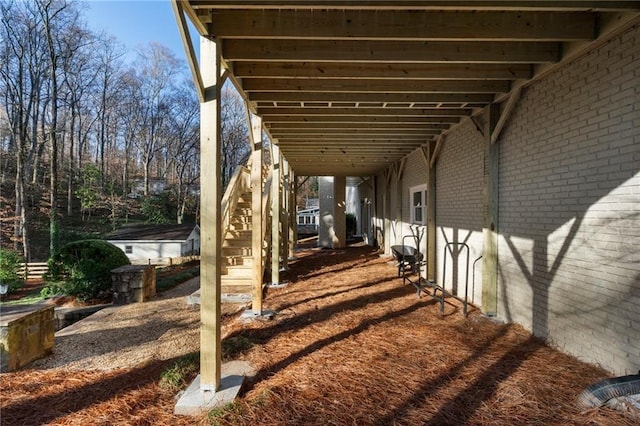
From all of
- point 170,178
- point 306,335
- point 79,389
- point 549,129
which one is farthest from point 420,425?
point 170,178

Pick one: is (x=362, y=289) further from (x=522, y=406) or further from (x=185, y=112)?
(x=185, y=112)

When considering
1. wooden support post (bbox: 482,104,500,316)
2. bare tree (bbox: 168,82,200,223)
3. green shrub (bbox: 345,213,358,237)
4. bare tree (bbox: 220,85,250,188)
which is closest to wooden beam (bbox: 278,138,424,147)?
wooden support post (bbox: 482,104,500,316)

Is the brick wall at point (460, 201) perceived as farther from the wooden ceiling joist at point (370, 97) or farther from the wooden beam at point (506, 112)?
the wooden ceiling joist at point (370, 97)

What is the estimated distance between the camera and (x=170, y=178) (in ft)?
87.2

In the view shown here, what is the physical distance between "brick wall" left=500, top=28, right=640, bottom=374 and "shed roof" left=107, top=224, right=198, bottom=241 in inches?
558

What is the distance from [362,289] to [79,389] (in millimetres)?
4542

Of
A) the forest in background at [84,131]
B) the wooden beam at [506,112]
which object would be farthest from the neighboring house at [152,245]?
the wooden beam at [506,112]

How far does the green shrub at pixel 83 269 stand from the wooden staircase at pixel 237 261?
248 centimetres

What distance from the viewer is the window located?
7.90 m

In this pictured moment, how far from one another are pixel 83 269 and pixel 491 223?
7.47m

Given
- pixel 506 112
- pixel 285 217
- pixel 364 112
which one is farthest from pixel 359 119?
pixel 285 217

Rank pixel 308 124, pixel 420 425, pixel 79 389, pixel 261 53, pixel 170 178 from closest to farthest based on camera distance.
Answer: pixel 420 425
pixel 79 389
pixel 261 53
pixel 308 124
pixel 170 178

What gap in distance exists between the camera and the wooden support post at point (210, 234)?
8.52 ft

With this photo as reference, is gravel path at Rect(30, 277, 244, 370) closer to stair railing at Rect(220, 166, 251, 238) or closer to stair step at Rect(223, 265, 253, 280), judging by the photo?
stair step at Rect(223, 265, 253, 280)
